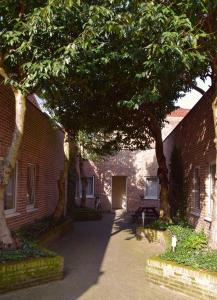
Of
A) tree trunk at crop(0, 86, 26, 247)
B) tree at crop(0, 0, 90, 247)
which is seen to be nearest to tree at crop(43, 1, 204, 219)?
tree at crop(0, 0, 90, 247)

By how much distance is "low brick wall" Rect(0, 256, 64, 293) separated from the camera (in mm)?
7359

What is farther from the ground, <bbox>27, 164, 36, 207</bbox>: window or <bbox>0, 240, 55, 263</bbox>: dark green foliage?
<bbox>27, 164, 36, 207</bbox>: window

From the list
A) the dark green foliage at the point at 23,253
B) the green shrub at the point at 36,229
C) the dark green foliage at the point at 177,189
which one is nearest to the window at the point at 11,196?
the green shrub at the point at 36,229

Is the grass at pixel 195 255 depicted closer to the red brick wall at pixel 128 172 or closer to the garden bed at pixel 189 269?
the garden bed at pixel 189 269

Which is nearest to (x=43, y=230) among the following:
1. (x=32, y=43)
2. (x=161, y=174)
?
(x=161, y=174)

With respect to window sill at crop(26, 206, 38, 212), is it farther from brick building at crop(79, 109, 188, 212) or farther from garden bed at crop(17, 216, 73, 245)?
brick building at crop(79, 109, 188, 212)

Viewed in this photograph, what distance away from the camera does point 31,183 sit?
14.5 m

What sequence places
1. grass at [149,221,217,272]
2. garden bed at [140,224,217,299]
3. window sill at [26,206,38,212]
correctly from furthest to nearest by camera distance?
window sill at [26,206,38,212]
grass at [149,221,217,272]
garden bed at [140,224,217,299]

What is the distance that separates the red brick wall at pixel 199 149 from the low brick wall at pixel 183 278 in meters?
3.27

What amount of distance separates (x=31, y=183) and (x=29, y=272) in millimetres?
6882

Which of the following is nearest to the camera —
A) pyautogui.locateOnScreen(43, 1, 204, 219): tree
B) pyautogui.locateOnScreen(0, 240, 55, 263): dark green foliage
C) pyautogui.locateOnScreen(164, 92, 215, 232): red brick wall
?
pyautogui.locateOnScreen(43, 1, 204, 219): tree

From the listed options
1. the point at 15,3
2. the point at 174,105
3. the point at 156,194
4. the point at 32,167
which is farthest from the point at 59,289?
the point at 156,194

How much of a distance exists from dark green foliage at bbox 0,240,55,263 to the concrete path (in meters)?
0.59

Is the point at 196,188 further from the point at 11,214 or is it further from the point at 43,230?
the point at 11,214
